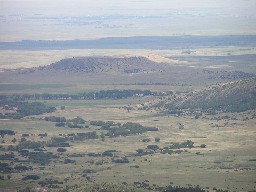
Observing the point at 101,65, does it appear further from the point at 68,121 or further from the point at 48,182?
the point at 48,182

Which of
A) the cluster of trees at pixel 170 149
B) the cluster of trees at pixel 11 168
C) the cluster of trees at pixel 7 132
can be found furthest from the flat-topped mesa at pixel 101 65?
the cluster of trees at pixel 11 168

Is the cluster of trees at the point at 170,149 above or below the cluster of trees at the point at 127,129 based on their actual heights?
below

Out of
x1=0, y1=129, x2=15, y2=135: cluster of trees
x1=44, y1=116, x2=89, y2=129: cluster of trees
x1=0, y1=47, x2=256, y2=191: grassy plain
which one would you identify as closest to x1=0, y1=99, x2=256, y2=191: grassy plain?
x1=0, y1=47, x2=256, y2=191: grassy plain

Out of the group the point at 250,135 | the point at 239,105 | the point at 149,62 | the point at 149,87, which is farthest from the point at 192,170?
the point at 149,62

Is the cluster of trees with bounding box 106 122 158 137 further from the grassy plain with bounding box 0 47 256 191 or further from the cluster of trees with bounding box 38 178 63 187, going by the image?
the cluster of trees with bounding box 38 178 63 187

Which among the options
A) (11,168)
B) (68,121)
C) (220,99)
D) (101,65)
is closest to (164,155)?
(11,168)

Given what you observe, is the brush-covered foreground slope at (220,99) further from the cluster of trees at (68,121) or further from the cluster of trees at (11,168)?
the cluster of trees at (11,168)

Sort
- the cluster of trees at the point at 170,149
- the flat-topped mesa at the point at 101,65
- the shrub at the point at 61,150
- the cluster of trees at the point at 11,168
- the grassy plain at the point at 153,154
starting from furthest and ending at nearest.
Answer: the flat-topped mesa at the point at 101,65
the shrub at the point at 61,150
the cluster of trees at the point at 170,149
the cluster of trees at the point at 11,168
the grassy plain at the point at 153,154

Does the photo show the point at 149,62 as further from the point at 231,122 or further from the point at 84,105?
the point at 231,122
